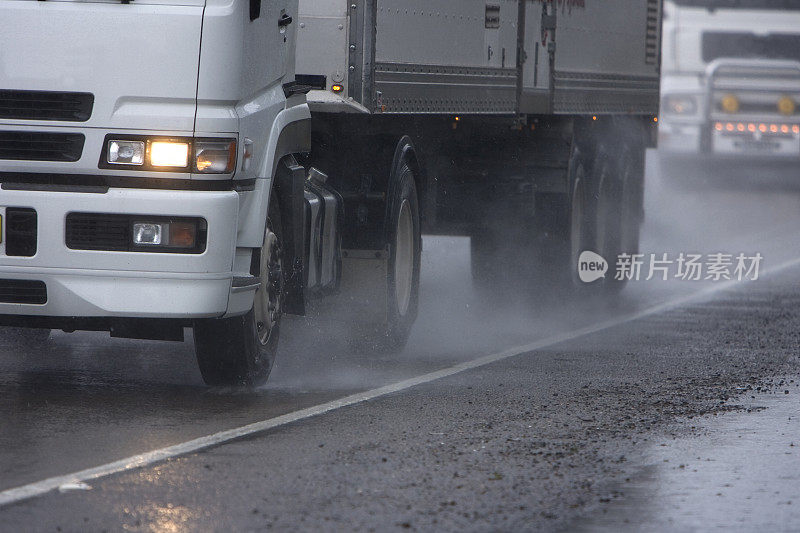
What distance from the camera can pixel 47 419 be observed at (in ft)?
25.6

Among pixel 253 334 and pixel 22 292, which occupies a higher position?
pixel 22 292

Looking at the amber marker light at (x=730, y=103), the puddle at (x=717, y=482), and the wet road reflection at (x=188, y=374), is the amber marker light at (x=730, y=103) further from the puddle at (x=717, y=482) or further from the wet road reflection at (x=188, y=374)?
the puddle at (x=717, y=482)

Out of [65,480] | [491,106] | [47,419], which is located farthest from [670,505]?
[491,106]

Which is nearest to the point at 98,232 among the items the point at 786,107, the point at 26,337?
the point at 26,337

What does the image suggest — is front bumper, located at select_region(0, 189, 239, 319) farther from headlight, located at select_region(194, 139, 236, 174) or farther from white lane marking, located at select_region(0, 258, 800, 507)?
white lane marking, located at select_region(0, 258, 800, 507)

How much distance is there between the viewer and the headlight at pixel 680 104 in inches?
1060

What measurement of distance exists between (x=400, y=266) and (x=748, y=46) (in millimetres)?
17312

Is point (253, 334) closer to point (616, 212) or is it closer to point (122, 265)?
point (122, 265)

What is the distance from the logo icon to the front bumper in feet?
23.0

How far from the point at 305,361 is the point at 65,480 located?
12.4ft

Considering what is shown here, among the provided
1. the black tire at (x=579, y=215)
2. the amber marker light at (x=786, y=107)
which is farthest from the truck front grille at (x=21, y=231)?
the amber marker light at (x=786, y=107)

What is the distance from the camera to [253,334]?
8.64 m

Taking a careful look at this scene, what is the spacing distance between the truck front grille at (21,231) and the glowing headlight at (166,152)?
0.60 metres

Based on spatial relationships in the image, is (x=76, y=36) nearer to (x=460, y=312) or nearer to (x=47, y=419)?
(x=47, y=419)
